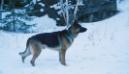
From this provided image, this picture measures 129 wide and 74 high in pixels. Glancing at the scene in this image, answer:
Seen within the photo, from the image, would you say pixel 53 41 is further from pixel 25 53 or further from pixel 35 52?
pixel 25 53

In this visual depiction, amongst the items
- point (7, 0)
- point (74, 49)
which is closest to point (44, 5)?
point (7, 0)

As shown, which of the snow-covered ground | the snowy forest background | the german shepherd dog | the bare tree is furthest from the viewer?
the snowy forest background

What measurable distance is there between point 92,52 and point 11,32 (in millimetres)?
5513

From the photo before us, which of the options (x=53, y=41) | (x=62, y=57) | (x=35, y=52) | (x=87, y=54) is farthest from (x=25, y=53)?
(x=87, y=54)

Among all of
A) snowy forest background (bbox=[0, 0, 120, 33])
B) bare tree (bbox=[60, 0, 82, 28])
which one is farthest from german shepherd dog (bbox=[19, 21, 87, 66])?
snowy forest background (bbox=[0, 0, 120, 33])

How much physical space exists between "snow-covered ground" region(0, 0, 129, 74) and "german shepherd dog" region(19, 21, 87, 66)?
0.35 metres

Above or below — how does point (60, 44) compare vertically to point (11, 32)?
above

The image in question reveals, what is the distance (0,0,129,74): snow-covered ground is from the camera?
1004cm

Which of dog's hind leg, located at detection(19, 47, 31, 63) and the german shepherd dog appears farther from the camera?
dog's hind leg, located at detection(19, 47, 31, 63)

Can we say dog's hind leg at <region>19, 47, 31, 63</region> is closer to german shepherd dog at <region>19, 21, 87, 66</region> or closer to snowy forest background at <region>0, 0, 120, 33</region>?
german shepherd dog at <region>19, 21, 87, 66</region>

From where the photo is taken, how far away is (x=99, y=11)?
19297 millimetres

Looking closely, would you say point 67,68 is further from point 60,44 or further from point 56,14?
point 56,14

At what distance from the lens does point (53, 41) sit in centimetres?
1072

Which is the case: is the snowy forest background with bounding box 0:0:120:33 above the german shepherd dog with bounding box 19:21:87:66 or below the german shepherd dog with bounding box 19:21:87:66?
below
